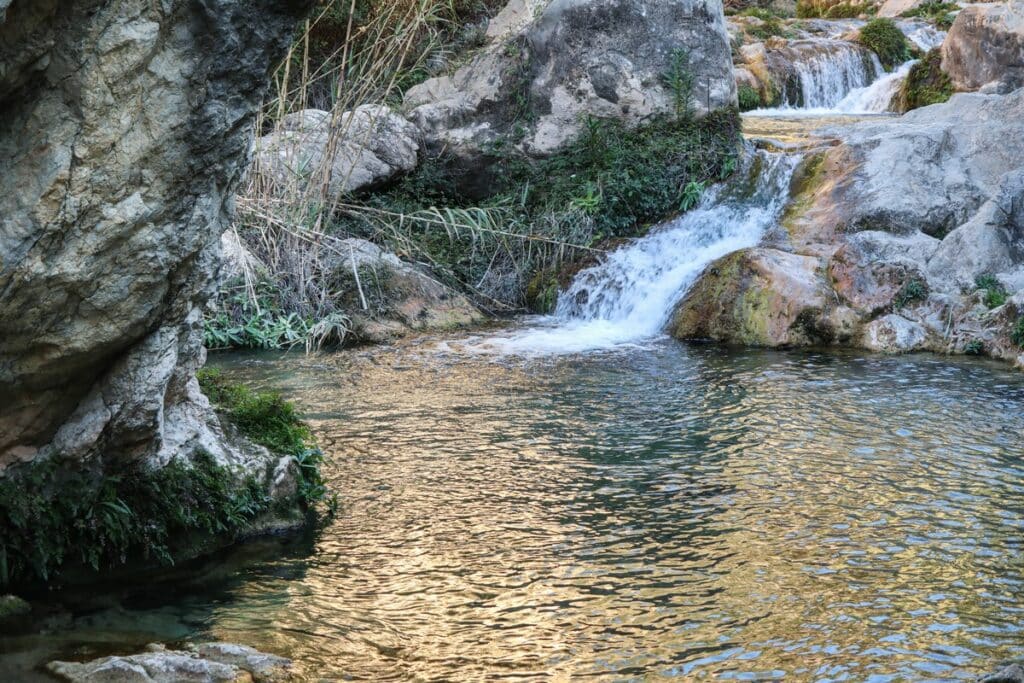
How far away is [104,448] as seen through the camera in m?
5.08

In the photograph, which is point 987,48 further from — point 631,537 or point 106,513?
point 106,513

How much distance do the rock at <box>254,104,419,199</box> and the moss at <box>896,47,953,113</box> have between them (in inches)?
317

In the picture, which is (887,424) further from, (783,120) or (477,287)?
(783,120)

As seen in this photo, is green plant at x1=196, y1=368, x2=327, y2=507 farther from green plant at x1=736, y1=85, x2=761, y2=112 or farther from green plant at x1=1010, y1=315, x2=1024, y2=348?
green plant at x1=736, y1=85, x2=761, y2=112

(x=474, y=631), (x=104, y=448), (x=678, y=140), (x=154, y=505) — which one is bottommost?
(x=474, y=631)

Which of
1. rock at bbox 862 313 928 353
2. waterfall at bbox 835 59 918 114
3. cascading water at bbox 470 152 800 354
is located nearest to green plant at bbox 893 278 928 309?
rock at bbox 862 313 928 353

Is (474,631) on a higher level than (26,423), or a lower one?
lower

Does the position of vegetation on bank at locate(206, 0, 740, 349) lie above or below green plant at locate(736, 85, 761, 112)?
below

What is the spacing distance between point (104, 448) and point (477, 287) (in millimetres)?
8765

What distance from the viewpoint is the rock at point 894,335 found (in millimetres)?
10891

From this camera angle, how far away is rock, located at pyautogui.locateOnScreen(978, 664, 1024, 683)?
382cm

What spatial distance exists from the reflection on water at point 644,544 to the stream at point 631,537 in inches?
0.7

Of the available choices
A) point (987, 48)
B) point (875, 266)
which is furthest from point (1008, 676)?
point (987, 48)

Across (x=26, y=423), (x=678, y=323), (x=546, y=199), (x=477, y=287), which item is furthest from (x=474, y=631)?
(x=546, y=199)
